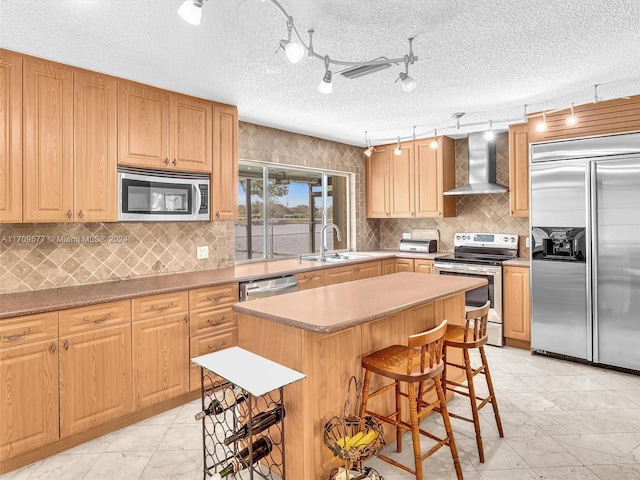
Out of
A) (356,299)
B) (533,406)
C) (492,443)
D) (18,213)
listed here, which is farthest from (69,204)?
(533,406)

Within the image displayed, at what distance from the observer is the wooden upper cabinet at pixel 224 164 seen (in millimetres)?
3545

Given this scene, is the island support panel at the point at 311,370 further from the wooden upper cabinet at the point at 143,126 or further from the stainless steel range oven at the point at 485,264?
the stainless steel range oven at the point at 485,264

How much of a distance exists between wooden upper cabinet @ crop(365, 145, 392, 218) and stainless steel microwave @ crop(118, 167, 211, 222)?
2.93 meters

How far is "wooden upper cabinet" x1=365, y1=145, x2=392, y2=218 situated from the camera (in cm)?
566

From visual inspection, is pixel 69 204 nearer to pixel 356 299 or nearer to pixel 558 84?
pixel 356 299

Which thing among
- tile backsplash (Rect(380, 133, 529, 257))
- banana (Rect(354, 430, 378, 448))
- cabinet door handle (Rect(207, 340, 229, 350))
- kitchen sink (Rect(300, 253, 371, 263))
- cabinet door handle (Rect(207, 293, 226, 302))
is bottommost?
banana (Rect(354, 430, 378, 448))

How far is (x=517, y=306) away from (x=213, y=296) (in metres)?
3.12

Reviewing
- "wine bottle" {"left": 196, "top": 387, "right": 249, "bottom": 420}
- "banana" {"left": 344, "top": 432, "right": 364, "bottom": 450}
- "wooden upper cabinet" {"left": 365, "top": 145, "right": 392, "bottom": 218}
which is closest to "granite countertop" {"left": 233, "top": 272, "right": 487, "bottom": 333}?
"wine bottle" {"left": 196, "top": 387, "right": 249, "bottom": 420}

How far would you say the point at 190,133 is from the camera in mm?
3338

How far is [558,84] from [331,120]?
2080 millimetres

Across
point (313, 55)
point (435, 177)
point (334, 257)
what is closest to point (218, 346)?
point (334, 257)

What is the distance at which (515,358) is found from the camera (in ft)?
12.9

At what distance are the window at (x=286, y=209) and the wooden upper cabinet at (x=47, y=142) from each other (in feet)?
5.67

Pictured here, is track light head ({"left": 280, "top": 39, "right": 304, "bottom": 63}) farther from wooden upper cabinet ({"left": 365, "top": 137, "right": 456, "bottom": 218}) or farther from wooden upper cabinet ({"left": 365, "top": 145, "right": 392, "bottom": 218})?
wooden upper cabinet ({"left": 365, "top": 145, "right": 392, "bottom": 218})
